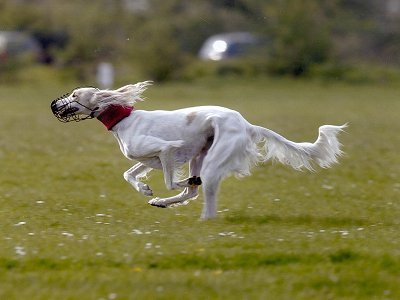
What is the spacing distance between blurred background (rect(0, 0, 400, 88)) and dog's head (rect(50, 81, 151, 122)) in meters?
32.4

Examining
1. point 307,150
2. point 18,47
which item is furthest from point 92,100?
point 18,47

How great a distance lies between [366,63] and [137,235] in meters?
43.5

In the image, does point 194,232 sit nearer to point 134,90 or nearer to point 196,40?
point 134,90

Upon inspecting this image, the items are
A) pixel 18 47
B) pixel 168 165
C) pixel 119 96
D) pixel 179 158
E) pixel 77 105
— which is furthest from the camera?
pixel 18 47

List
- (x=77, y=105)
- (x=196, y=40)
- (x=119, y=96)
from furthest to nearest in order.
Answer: (x=196, y=40) → (x=77, y=105) → (x=119, y=96)

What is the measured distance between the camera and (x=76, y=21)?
5516 centimetres

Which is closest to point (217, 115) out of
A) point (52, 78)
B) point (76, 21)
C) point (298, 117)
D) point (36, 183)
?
point (36, 183)

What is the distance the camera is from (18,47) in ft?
169

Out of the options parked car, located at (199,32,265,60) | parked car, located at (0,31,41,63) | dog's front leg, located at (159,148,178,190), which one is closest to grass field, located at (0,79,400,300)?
dog's front leg, located at (159,148,178,190)

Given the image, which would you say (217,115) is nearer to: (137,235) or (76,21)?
(137,235)

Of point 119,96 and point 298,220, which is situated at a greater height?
point 119,96

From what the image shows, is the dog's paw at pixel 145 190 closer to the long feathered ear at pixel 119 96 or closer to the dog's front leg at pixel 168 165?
the dog's front leg at pixel 168 165

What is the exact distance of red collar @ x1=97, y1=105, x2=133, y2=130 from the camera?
12164 millimetres

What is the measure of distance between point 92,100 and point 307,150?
9.01 ft
